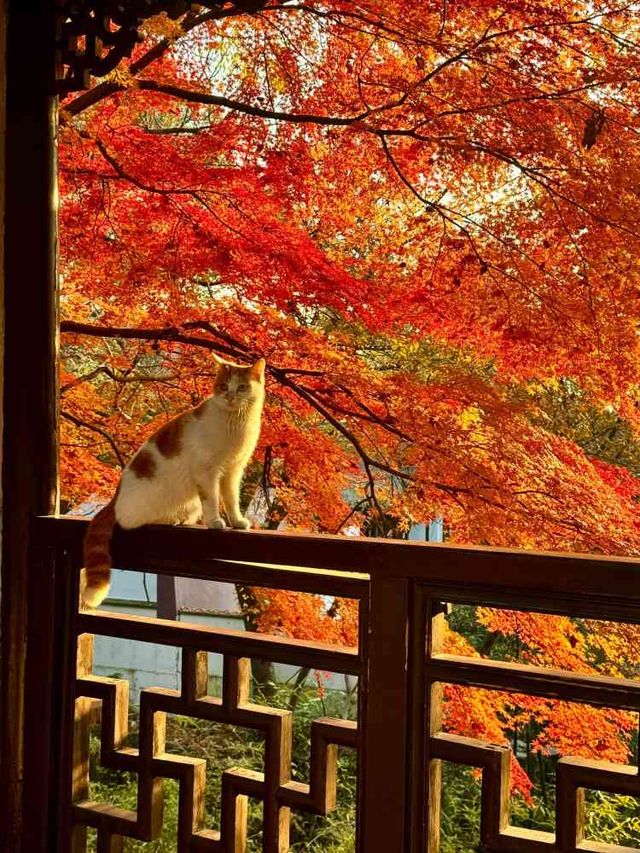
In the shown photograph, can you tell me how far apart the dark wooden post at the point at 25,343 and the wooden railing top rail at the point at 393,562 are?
122mm

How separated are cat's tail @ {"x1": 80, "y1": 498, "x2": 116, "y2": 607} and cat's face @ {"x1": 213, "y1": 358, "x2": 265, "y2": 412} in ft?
1.54

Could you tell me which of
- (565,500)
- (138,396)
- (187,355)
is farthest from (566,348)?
(138,396)

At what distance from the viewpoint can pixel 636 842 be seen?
17.3 ft

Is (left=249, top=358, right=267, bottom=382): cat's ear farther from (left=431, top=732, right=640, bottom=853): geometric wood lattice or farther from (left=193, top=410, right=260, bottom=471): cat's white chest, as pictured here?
(left=431, top=732, right=640, bottom=853): geometric wood lattice

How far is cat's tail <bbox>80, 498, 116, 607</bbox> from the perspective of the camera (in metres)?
1.88

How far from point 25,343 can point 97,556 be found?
1.76ft

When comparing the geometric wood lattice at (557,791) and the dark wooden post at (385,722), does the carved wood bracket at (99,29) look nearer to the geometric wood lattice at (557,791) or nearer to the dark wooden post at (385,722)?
the dark wooden post at (385,722)

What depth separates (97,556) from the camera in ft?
6.20

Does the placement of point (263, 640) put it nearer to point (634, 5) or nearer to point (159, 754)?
point (159, 754)

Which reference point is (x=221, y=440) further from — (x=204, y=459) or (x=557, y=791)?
(x=557, y=791)

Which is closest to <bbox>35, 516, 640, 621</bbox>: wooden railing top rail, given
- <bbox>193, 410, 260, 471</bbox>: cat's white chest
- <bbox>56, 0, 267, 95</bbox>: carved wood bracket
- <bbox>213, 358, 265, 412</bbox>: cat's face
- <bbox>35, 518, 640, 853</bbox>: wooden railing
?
<bbox>35, 518, 640, 853</bbox>: wooden railing

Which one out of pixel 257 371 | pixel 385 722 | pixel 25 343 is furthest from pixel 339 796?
pixel 385 722

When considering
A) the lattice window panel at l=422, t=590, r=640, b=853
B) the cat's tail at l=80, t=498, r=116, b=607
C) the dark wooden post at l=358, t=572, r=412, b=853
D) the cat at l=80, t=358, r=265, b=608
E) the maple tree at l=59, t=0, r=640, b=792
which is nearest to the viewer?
the lattice window panel at l=422, t=590, r=640, b=853

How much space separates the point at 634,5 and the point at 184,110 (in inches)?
109
